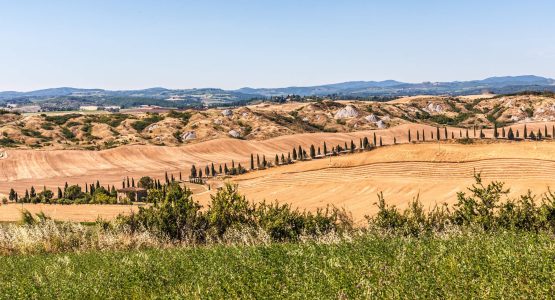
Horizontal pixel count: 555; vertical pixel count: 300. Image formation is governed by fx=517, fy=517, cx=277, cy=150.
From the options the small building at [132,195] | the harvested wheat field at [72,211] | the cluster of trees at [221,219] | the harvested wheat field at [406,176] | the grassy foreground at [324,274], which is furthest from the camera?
the small building at [132,195]

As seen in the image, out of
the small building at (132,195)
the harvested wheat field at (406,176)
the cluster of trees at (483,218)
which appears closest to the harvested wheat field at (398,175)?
the harvested wheat field at (406,176)

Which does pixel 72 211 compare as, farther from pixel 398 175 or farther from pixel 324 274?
pixel 324 274

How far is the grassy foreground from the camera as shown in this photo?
17.1 m

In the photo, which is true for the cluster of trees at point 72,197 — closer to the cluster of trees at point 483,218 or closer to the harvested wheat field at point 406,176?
the harvested wheat field at point 406,176

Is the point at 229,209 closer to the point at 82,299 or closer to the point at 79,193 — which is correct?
the point at 82,299

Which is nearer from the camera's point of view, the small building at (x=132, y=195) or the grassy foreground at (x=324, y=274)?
the grassy foreground at (x=324, y=274)

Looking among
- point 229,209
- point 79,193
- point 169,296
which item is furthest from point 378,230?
point 79,193

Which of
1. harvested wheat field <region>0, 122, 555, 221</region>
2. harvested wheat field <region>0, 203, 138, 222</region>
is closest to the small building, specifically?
harvested wheat field <region>0, 203, 138, 222</region>

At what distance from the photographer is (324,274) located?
19.9 meters

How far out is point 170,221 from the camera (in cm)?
4828

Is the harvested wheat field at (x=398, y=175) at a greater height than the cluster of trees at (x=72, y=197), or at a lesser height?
greater

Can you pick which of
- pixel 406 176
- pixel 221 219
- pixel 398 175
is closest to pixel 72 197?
pixel 398 175

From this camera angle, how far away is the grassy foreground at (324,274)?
17.1 meters

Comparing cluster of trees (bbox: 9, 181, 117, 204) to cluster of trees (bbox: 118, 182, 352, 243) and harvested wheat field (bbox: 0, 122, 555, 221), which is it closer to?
harvested wheat field (bbox: 0, 122, 555, 221)
